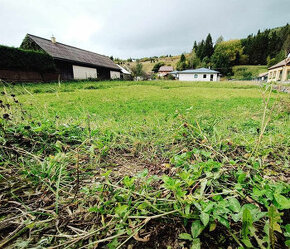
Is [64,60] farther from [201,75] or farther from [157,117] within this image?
[201,75]

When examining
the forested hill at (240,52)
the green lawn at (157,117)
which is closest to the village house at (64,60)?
the green lawn at (157,117)

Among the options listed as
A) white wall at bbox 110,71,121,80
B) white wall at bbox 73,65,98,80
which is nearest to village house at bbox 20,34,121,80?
white wall at bbox 73,65,98,80

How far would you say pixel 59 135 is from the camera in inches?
60.3

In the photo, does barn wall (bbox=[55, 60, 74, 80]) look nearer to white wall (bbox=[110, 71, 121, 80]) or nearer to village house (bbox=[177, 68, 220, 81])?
white wall (bbox=[110, 71, 121, 80])

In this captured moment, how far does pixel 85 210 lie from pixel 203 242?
0.61m

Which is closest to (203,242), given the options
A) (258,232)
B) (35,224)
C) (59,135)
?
(258,232)

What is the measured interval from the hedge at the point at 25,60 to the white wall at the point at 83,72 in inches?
130

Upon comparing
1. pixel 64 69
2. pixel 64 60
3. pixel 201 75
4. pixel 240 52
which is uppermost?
pixel 240 52

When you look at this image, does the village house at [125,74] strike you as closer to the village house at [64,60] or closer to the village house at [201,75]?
the village house at [64,60]

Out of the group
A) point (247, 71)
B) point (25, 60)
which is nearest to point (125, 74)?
point (25, 60)

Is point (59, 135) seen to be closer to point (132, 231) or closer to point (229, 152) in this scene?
point (132, 231)

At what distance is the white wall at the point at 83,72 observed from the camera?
1825 centimetres

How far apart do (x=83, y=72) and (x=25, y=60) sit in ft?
24.1

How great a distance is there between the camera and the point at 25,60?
41.0 ft
